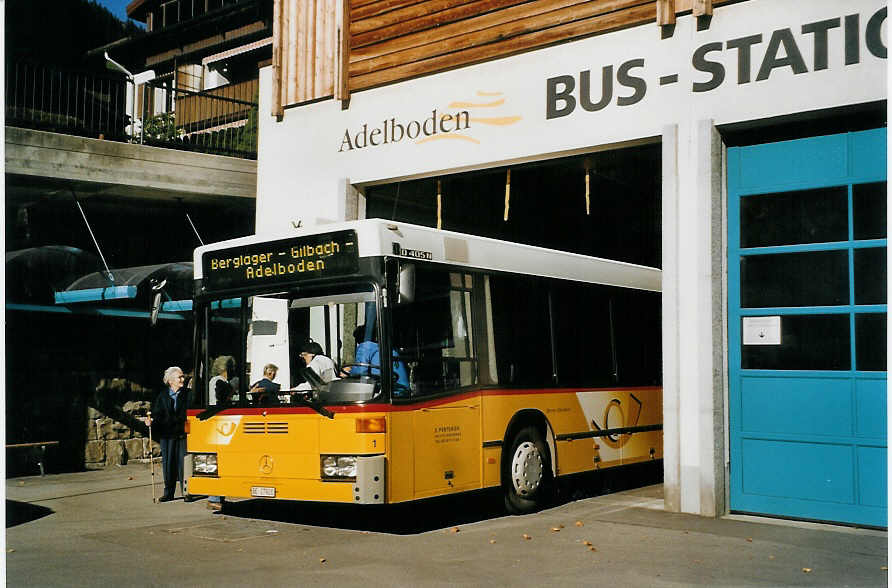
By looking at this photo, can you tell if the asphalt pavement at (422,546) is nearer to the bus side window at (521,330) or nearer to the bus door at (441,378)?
the bus door at (441,378)

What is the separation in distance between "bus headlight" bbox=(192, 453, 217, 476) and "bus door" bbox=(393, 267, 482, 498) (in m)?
2.13

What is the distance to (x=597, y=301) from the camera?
1310cm

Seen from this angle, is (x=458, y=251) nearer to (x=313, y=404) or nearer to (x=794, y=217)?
(x=313, y=404)

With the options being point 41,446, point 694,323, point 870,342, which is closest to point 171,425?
point 41,446

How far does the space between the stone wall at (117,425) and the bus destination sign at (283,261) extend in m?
6.71

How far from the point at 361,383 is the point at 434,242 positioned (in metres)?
1.66

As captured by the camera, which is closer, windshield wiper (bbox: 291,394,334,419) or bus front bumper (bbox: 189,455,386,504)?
bus front bumper (bbox: 189,455,386,504)

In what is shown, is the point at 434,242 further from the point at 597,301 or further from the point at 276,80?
the point at 276,80

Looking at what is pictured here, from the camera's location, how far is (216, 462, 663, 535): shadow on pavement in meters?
11.0

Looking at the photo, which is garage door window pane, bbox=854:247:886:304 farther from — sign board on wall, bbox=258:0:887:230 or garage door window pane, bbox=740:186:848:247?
sign board on wall, bbox=258:0:887:230

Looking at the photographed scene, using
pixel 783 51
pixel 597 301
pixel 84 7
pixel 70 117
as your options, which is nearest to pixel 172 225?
pixel 70 117

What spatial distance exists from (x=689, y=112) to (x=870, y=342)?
3.02 m

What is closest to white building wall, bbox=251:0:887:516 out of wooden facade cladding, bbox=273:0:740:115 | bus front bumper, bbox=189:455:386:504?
wooden facade cladding, bbox=273:0:740:115

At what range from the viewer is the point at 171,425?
13.0 metres
